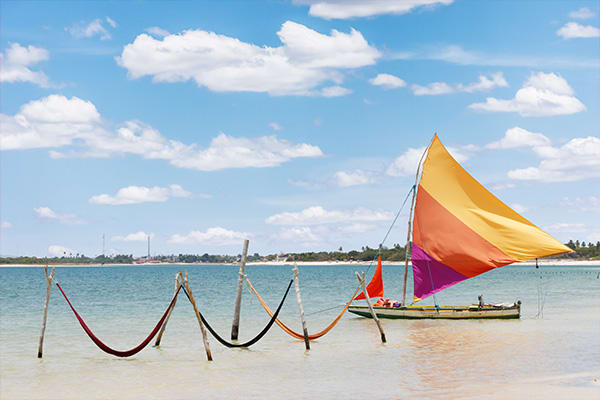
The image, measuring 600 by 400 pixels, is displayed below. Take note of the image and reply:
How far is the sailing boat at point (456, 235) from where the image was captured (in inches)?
1209

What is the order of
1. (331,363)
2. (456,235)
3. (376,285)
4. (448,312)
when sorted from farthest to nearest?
1. (448,312)
2. (376,285)
3. (456,235)
4. (331,363)

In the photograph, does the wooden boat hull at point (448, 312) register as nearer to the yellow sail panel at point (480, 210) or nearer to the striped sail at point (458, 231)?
the striped sail at point (458, 231)

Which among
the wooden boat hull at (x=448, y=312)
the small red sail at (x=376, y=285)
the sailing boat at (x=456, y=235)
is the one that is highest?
the sailing boat at (x=456, y=235)

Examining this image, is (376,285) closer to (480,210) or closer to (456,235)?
(456,235)

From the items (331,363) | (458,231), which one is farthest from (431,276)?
(331,363)

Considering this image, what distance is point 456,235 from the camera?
104ft

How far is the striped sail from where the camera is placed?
30.6 meters

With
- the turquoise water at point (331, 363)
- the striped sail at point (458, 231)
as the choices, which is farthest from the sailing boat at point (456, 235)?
the turquoise water at point (331, 363)

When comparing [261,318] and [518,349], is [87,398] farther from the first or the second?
[261,318]

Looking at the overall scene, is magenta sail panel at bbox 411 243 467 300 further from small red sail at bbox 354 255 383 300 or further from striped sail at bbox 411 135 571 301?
small red sail at bbox 354 255 383 300

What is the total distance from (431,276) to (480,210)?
389 centimetres

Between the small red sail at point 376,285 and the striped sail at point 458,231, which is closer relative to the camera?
the striped sail at point 458,231

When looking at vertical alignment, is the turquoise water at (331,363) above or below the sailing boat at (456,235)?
below

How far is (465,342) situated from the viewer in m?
25.6
